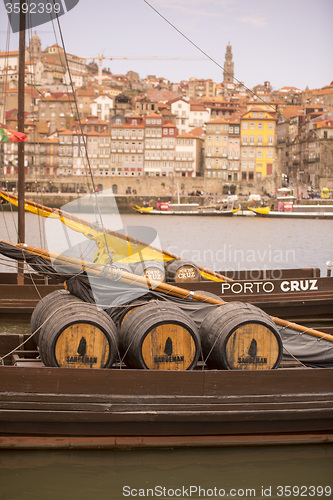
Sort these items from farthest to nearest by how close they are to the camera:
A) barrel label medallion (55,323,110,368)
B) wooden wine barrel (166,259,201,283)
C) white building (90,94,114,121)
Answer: white building (90,94,114,121) → wooden wine barrel (166,259,201,283) → barrel label medallion (55,323,110,368)

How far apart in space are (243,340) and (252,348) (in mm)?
168

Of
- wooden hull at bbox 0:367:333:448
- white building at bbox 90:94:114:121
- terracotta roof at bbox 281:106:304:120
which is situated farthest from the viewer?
terracotta roof at bbox 281:106:304:120

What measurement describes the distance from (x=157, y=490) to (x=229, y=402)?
1.35 metres

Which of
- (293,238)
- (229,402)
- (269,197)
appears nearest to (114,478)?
(229,402)

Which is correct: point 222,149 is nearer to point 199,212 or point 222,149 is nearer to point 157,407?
point 199,212

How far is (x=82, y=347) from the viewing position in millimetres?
8500

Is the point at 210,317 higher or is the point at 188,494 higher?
the point at 210,317

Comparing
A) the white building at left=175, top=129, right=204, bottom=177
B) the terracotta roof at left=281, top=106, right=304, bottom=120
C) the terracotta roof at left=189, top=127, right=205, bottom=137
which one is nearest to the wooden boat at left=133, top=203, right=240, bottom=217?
the white building at left=175, top=129, right=204, bottom=177

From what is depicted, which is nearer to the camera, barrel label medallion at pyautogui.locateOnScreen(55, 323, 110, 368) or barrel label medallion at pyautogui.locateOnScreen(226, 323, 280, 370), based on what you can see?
barrel label medallion at pyautogui.locateOnScreen(55, 323, 110, 368)

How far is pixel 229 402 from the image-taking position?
334 inches

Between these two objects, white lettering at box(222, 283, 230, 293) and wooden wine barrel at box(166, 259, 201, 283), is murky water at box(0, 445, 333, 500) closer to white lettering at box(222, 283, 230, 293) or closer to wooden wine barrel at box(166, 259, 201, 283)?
white lettering at box(222, 283, 230, 293)

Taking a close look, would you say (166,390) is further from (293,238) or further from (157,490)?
A: (293,238)

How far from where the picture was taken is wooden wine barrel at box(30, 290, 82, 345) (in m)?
9.04

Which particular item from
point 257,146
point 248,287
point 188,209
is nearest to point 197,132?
point 257,146
